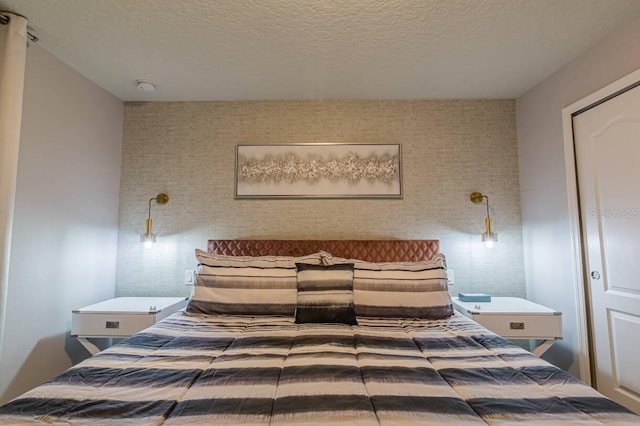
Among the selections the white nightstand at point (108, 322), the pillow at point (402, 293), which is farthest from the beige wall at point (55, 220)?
the pillow at point (402, 293)

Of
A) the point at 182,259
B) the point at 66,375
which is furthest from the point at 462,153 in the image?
the point at 66,375

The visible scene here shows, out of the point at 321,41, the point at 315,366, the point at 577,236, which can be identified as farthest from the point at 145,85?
the point at 577,236

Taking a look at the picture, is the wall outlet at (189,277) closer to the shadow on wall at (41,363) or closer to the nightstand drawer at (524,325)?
the shadow on wall at (41,363)

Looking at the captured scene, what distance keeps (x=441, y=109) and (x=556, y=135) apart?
91cm

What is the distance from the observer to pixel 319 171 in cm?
282

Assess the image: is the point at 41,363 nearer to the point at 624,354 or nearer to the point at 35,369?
Answer: the point at 35,369

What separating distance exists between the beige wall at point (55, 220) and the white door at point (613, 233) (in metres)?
3.74

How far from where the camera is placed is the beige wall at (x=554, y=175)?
205 centimetres

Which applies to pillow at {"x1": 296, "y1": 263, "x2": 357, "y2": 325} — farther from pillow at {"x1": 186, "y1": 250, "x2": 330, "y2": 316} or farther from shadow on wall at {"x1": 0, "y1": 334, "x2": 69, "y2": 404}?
shadow on wall at {"x1": 0, "y1": 334, "x2": 69, "y2": 404}

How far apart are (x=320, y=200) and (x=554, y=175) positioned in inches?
73.4

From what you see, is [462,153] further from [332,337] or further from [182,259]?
[182,259]

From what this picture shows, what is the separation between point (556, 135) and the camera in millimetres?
2412

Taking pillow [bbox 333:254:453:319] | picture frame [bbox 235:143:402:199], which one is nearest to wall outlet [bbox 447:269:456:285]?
pillow [bbox 333:254:453:319]

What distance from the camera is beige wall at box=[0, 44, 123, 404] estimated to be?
6.56 feet
